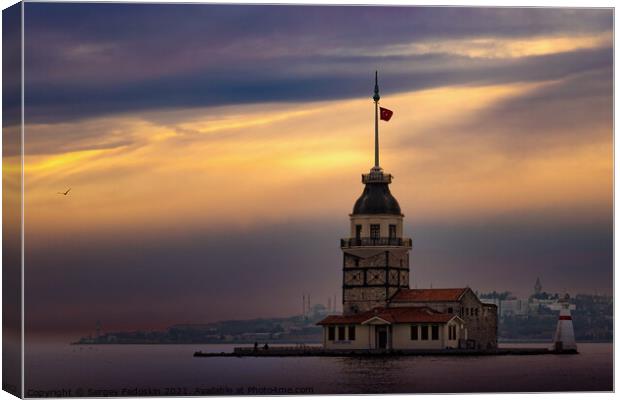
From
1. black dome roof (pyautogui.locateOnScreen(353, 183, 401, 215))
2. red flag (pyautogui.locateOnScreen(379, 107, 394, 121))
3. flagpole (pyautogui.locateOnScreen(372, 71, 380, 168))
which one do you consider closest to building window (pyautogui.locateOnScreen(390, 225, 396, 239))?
black dome roof (pyautogui.locateOnScreen(353, 183, 401, 215))

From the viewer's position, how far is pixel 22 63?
48844mm

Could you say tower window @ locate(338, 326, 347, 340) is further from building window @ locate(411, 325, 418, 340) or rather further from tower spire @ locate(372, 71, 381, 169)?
tower spire @ locate(372, 71, 381, 169)

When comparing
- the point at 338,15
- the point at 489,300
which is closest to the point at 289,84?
the point at 338,15

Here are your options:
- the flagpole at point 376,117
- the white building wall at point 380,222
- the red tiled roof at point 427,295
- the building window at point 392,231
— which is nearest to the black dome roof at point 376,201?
the white building wall at point 380,222

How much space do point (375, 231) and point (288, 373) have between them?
13787 mm

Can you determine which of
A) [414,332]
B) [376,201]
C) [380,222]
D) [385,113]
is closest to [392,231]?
[380,222]

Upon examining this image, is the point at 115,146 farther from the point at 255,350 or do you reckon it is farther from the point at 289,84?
the point at 255,350

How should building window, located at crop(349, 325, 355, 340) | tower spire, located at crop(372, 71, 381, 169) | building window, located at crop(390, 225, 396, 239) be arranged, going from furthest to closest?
building window, located at crop(349, 325, 355, 340) < building window, located at crop(390, 225, 396, 239) < tower spire, located at crop(372, 71, 381, 169)

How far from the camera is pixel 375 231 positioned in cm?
7150

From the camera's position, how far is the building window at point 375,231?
71.0 metres

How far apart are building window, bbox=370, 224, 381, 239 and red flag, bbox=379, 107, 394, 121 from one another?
1493 centimetres

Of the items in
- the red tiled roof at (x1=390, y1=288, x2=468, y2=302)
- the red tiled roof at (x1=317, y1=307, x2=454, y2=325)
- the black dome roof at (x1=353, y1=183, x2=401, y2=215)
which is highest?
the black dome roof at (x1=353, y1=183, x2=401, y2=215)

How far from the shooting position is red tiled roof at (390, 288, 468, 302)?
234 feet

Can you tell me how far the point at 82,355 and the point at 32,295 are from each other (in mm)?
6146
